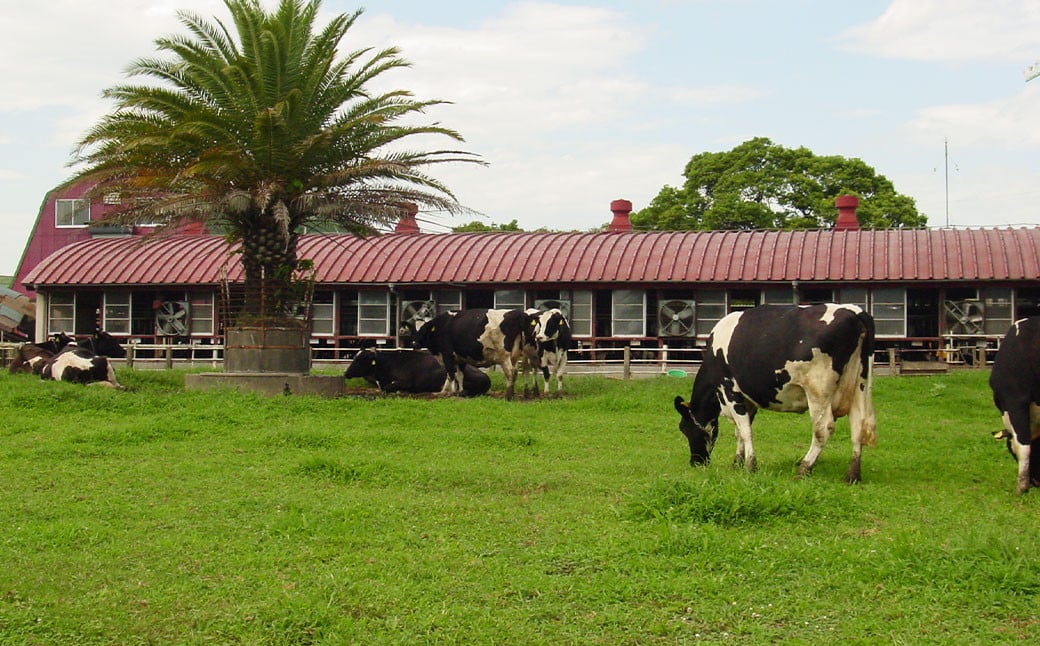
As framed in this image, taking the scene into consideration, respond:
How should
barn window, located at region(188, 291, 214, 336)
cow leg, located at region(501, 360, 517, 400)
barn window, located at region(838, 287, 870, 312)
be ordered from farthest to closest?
barn window, located at region(188, 291, 214, 336), barn window, located at region(838, 287, 870, 312), cow leg, located at region(501, 360, 517, 400)

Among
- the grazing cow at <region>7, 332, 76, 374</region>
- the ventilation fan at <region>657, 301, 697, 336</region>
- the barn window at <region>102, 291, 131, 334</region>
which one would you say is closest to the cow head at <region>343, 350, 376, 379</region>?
the grazing cow at <region>7, 332, 76, 374</region>

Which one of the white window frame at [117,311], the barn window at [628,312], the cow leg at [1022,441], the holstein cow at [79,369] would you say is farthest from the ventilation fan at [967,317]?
the white window frame at [117,311]

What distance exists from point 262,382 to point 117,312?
1739cm

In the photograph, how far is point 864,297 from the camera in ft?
98.4

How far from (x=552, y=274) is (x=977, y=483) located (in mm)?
20824

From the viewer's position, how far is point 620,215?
38750 mm

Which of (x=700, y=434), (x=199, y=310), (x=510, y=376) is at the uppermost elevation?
(x=199, y=310)

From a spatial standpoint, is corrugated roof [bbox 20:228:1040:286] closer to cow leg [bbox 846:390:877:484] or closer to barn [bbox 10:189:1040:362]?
barn [bbox 10:189:1040:362]

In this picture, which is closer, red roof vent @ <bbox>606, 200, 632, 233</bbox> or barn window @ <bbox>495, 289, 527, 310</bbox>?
barn window @ <bbox>495, 289, 527, 310</bbox>

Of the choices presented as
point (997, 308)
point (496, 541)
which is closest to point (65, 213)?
point (997, 308)

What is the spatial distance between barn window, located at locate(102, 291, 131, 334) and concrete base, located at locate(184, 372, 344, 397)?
16035 millimetres

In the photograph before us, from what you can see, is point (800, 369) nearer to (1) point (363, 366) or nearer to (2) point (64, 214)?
(1) point (363, 366)

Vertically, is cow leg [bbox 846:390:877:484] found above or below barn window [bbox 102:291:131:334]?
below

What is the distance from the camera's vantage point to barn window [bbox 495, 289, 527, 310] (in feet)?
105
